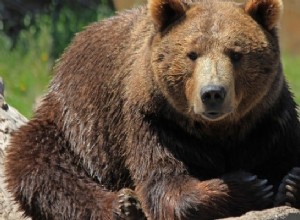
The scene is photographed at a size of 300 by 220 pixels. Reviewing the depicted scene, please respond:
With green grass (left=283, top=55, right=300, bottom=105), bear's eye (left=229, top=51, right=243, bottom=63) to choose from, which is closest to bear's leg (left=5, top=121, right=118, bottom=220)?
bear's eye (left=229, top=51, right=243, bottom=63)

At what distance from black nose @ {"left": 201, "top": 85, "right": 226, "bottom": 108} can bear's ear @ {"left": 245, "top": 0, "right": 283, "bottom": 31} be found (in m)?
0.89

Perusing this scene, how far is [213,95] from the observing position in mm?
7484

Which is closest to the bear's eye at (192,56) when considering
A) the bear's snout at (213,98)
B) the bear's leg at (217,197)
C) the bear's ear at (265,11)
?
the bear's snout at (213,98)

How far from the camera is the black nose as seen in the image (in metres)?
7.47

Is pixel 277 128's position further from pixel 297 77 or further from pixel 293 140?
pixel 297 77

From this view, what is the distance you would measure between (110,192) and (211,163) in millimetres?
1081

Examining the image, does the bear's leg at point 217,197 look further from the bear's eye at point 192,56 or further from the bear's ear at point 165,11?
the bear's ear at point 165,11

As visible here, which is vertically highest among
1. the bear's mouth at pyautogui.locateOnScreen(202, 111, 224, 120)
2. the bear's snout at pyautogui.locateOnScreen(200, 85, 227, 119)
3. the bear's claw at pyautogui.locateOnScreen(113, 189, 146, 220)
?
the bear's snout at pyautogui.locateOnScreen(200, 85, 227, 119)

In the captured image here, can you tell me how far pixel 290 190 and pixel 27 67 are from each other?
791 centimetres

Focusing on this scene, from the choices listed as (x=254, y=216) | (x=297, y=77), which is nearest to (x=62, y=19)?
(x=297, y=77)

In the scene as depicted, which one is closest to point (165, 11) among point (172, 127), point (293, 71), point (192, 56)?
point (192, 56)

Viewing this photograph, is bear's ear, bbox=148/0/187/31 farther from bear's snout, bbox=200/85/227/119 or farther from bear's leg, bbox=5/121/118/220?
bear's leg, bbox=5/121/118/220

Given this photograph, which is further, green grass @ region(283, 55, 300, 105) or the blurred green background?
green grass @ region(283, 55, 300, 105)

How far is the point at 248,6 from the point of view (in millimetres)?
8164
